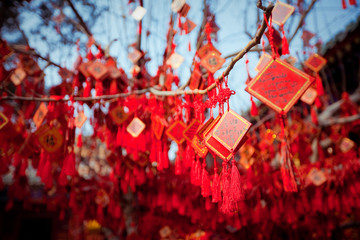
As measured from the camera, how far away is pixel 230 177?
1.18 metres

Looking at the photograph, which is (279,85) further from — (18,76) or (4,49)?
(18,76)

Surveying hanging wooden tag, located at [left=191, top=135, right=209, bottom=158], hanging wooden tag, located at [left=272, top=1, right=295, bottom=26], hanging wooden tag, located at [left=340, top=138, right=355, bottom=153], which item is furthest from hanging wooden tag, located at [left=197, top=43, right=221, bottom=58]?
hanging wooden tag, located at [left=340, top=138, right=355, bottom=153]

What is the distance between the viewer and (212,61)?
1.88m

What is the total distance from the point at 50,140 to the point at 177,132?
1104 mm

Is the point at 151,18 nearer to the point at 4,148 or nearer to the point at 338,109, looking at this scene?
the point at 4,148

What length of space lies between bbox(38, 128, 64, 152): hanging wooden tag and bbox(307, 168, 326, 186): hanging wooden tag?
9.40ft

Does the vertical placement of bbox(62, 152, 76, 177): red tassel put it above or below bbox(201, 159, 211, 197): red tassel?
above

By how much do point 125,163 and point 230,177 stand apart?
2173 millimetres

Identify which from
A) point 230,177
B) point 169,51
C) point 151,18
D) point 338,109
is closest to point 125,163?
point 169,51

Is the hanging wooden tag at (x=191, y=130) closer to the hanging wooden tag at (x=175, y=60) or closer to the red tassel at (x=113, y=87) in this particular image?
the hanging wooden tag at (x=175, y=60)

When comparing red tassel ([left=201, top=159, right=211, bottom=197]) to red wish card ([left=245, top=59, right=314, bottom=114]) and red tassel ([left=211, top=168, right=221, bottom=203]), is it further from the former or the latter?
red wish card ([left=245, top=59, right=314, bottom=114])

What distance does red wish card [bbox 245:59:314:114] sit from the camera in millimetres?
1175

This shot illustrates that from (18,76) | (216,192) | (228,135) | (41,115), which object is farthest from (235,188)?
(18,76)

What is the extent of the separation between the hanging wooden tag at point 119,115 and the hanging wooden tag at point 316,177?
236 centimetres
